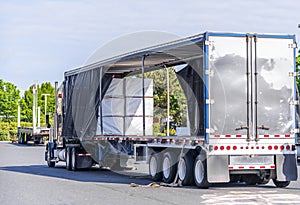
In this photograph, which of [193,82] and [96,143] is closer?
[193,82]

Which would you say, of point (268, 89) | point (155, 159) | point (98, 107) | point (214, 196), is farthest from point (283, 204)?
point (98, 107)

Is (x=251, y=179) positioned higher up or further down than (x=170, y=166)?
further down

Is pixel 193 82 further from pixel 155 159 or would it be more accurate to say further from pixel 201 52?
pixel 155 159

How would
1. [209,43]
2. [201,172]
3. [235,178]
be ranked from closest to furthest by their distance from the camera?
[209,43] → [201,172] → [235,178]

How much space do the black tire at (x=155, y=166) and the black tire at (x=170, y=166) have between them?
49 cm

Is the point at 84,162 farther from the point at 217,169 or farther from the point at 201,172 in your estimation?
the point at 217,169

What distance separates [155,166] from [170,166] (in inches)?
43.6

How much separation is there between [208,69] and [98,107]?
25.3 feet

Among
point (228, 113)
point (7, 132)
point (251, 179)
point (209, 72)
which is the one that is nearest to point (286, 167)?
point (251, 179)

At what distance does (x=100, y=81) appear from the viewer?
74.6ft

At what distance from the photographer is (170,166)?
18250 millimetres

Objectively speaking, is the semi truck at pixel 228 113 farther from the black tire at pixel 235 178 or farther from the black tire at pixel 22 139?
the black tire at pixel 22 139

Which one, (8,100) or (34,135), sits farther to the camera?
(8,100)

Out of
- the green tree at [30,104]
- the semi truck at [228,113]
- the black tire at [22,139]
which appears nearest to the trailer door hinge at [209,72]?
the semi truck at [228,113]
